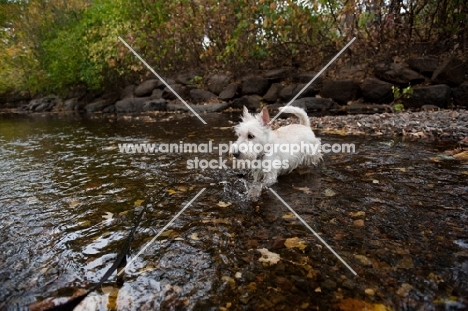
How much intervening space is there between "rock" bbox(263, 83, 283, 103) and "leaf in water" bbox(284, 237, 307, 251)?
1354cm

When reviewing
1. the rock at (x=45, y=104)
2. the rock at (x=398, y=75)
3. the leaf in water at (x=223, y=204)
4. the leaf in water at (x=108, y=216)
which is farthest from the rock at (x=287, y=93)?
the rock at (x=45, y=104)

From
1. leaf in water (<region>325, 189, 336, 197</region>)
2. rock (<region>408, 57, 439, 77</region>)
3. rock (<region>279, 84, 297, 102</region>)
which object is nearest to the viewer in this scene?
leaf in water (<region>325, 189, 336, 197</region>)

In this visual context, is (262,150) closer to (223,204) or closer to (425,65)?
(223,204)

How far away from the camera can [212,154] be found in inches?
268

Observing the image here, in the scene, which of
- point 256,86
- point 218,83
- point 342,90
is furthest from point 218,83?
point 342,90

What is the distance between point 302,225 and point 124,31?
66.0 feet

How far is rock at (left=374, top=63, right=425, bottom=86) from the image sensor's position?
40.3 feet

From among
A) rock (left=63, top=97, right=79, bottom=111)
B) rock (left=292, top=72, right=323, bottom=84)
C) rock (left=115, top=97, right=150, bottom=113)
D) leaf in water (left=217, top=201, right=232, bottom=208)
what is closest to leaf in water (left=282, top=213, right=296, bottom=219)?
leaf in water (left=217, top=201, right=232, bottom=208)

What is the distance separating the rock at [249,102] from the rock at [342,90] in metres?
3.73

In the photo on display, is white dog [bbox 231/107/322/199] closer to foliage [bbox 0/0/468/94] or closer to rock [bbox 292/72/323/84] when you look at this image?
foliage [bbox 0/0/468/94]

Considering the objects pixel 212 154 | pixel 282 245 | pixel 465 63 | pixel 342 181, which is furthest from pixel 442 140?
pixel 465 63

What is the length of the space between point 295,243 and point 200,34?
1919 centimetres

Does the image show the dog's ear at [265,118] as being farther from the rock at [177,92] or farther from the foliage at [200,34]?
the rock at [177,92]

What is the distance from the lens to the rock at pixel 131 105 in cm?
2067
